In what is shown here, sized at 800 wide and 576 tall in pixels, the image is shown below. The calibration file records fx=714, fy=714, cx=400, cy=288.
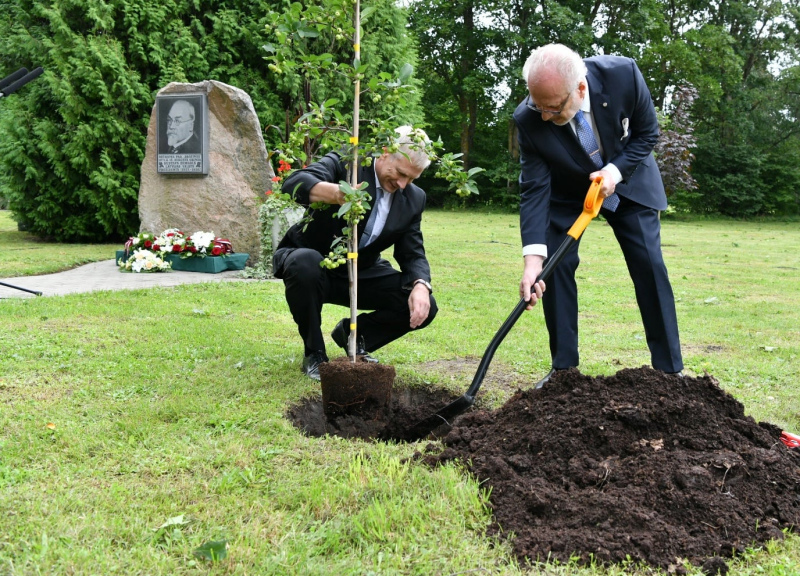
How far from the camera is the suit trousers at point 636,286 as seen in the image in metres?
3.42

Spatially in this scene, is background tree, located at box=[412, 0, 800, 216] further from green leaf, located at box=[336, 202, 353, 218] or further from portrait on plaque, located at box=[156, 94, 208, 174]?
green leaf, located at box=[336, 202, 353, 218]

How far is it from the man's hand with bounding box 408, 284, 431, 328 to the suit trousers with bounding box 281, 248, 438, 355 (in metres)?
0.18

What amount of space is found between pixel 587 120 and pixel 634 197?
16.9 inches

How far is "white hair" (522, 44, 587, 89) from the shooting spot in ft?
9.45

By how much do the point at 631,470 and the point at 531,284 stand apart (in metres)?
1.00

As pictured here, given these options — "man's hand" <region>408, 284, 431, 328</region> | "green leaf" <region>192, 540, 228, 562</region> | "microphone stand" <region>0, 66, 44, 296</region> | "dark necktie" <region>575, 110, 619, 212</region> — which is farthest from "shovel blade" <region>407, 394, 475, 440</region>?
"microphone stand" <region>0, 66, 44, 296</region>

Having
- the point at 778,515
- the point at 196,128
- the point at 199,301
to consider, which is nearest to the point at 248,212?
the point at 196,128

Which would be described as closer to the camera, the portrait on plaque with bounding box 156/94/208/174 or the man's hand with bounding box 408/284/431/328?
the man's hand with bounding box 408/284/431/328

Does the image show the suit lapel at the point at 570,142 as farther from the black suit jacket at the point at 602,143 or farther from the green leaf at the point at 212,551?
the green leaf at the point at 212,551

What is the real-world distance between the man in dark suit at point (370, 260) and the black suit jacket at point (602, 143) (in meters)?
0.53

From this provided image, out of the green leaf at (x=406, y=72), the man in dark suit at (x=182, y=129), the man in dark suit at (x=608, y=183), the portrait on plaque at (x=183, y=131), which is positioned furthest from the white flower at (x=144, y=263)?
the green leaf at (x=406, y=72)

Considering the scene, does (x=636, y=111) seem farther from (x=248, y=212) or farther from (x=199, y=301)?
(x=248, y=212)

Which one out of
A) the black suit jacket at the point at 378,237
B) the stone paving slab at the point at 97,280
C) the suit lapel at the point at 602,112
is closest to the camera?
the suit lapel at the point at 602,112

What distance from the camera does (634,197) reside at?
339 cm
